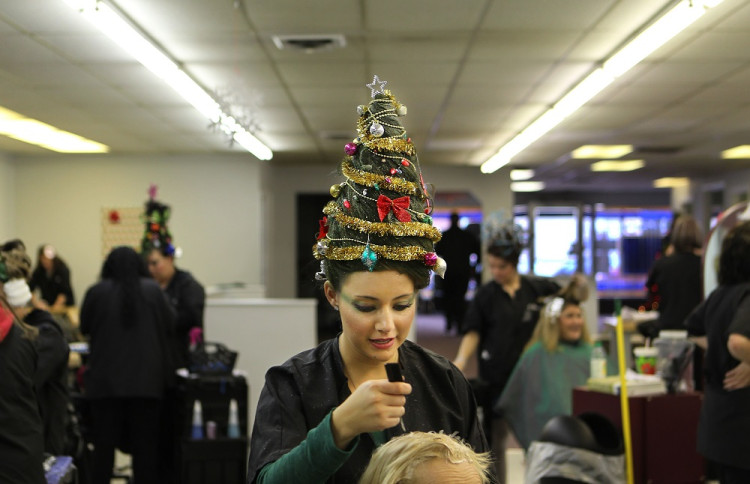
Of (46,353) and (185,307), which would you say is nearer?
(46,353)

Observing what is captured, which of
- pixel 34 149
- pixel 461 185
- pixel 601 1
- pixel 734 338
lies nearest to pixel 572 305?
pixel 734 338

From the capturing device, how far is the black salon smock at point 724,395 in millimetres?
3320

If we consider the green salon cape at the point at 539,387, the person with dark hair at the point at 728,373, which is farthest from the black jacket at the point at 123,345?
the person with dark hair at the point at 728,373

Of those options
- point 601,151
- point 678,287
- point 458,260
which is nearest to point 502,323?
point 678,287

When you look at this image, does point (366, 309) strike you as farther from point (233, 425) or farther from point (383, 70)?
point (383, 70)

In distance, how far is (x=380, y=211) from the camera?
1524mm

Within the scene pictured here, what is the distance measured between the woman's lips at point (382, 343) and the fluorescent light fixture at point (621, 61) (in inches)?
145

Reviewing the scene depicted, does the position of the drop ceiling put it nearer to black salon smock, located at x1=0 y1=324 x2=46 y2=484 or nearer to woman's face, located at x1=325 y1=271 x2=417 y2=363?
black salon smock, located at x1=0 y1=324 x2=46 y2=484

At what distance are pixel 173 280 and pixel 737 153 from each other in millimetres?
9275

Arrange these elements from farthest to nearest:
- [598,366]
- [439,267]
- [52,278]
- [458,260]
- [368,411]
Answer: [458,260] → [52,278] → [598,366] → [439,267] → [368,411]

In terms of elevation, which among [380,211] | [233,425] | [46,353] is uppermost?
[380,211]

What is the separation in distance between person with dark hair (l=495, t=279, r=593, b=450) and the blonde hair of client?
3198mm

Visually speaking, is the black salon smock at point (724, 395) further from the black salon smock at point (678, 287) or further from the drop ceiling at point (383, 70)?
the black salon smock at point (678, 287)

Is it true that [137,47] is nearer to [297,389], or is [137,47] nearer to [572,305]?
[572,305]
